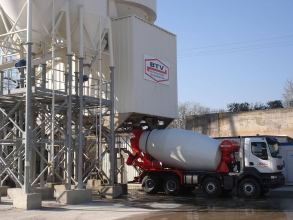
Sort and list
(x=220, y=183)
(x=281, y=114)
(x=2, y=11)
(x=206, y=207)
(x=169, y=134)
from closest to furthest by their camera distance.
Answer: (x=206, y=207) → (x=2, y=11) → (x=220, y=183) → (x=169, y=134) → (x=281, y=114)

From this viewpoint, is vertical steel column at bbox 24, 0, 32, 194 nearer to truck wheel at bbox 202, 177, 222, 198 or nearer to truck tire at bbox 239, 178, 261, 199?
truck wheel at bbox 202, 177, 222, 198

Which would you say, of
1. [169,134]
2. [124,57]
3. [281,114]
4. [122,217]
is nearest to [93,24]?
[124,57]

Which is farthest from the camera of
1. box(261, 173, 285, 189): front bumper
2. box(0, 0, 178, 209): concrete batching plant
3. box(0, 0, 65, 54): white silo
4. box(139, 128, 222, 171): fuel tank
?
box(139, 128, 222, 171): fuel tank

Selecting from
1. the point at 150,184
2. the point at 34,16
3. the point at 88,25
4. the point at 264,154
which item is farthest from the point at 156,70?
the point at 34,16

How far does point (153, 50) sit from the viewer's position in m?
22.2

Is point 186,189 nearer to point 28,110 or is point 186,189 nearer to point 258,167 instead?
point 258,167

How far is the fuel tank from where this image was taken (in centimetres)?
1983

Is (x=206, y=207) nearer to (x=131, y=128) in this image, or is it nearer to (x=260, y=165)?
(x=260, y=165)

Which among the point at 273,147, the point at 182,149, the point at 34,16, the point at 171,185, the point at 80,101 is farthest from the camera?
the point at 171,185

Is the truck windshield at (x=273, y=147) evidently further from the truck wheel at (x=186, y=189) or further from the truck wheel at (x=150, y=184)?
the truck wheel at (x=150, y=184)

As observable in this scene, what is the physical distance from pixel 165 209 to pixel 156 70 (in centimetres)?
929

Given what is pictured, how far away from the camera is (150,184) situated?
2133cm

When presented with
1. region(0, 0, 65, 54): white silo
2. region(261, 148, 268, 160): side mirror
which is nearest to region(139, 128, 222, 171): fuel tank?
region(261, 148, 268, 160): side mirror

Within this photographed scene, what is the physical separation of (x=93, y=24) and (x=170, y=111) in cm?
726
